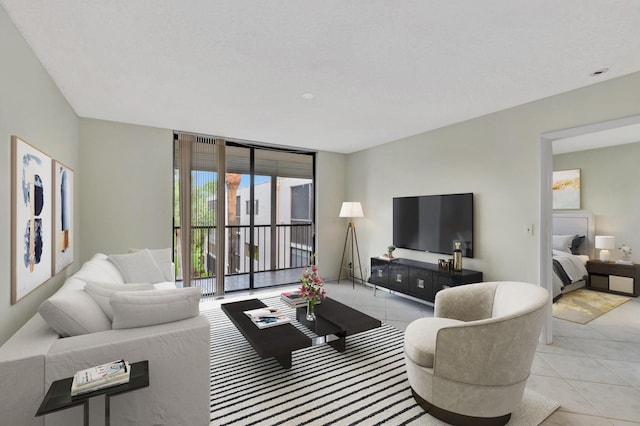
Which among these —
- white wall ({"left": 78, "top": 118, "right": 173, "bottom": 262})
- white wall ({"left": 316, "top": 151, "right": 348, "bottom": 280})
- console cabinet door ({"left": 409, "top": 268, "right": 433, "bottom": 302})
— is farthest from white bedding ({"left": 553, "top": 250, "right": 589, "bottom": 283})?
white wall ({"left": 78, "top": 118, "right": 173, "bottom": 262})

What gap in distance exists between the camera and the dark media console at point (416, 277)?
363cm

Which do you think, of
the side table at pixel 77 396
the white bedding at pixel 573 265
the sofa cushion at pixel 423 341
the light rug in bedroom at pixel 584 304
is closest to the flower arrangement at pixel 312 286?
the sofa cushion at pixel 423 341

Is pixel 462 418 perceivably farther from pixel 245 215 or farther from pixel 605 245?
pixel 605 245

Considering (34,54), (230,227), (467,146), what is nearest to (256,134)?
(230,227)

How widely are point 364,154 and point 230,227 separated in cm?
284

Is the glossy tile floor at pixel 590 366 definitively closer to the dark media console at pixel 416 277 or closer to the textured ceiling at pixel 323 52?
the dark media console at pixel 416 277

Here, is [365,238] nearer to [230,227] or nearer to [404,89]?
[230,227]

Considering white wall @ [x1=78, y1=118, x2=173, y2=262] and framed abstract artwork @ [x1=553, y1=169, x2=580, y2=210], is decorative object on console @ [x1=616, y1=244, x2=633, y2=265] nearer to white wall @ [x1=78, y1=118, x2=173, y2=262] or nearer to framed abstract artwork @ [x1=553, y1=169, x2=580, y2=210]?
framed abstract artwork @ [x1=553, y1=169, x2=580, y2=210]

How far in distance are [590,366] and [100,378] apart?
3658 millimetres

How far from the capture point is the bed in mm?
4629

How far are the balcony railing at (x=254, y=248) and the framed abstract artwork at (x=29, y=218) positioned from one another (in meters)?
2.08

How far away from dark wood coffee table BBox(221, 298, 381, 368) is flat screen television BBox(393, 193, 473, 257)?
6.08 feet

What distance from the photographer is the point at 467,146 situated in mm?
3898

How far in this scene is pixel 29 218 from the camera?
210 cm
